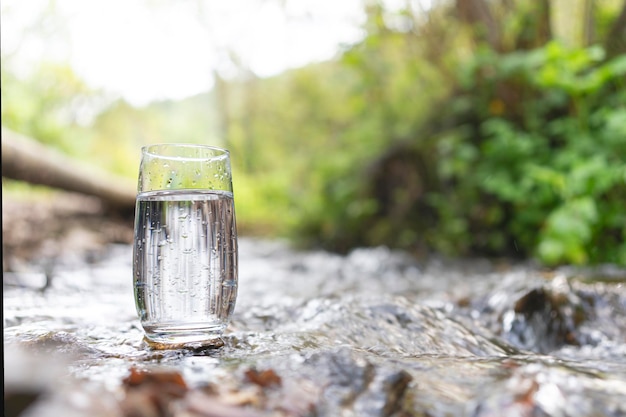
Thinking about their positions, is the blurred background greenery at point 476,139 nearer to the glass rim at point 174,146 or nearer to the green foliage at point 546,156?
the green foliage at point 546,156

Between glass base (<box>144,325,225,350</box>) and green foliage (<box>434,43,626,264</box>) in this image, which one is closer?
glass base (<box>144,325,225,350</box>)

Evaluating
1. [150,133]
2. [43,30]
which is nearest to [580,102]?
[43,30]

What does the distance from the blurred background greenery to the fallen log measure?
2.89 metres

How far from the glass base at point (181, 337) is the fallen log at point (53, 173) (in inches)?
190

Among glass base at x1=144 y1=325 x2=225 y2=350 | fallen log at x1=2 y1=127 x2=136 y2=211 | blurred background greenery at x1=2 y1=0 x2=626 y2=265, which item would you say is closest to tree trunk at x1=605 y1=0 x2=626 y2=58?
blurred background greenery at x1=2 y1=0 x2=626 y2=265

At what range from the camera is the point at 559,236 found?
5.23 meters

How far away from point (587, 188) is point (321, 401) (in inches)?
204

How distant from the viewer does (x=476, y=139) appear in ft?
23.8

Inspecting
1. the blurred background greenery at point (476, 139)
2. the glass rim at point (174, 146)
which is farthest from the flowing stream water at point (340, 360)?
the blurred background greenery at point (476, 139)

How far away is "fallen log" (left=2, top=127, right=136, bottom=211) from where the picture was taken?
19.0 feet

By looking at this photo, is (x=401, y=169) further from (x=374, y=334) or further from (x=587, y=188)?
(x=374, y=334)

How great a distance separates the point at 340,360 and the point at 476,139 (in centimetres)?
653

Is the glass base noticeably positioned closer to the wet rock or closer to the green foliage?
the wet rock

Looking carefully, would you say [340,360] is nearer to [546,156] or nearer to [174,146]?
[174,146]
